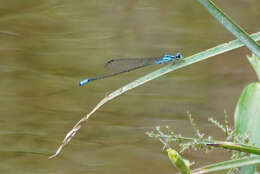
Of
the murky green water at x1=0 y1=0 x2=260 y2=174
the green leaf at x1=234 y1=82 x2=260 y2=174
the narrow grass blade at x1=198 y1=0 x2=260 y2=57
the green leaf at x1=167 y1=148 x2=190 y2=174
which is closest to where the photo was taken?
the green leaf at x1=167 y1=148 x2=190 y2=174

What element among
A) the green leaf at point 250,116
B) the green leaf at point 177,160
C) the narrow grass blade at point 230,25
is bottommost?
the green leaf at point 177,160

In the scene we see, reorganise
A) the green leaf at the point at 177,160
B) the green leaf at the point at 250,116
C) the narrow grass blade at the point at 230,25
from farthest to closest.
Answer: the green leaf at the point at 250,116 < the narrow grass blade at the point at 230,25 < the green leaf at the point at 177,160

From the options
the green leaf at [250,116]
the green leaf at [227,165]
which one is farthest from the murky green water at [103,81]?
the green leaf at [227,165]

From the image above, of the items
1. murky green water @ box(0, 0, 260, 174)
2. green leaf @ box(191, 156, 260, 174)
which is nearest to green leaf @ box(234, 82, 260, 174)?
green leaf @ box(191, 156, 260, 174)

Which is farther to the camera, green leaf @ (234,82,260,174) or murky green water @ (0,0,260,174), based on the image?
murky green water @ (0,0,260,174)

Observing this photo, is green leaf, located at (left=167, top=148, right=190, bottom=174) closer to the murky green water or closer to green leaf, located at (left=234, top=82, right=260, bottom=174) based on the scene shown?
green leaf, located at (left=234, top=82, right=260, bottom=174)

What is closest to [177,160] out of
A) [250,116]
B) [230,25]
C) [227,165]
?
[227,165]

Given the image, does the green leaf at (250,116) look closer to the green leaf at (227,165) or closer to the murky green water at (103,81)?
the green leaf at (227,165)
